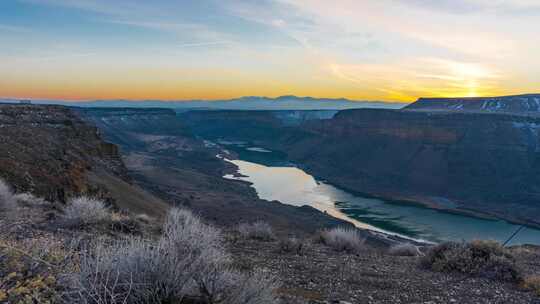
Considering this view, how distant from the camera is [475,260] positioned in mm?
7723

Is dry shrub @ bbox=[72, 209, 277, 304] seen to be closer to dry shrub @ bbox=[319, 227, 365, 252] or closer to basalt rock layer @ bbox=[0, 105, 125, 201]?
dry shrub @ bbox=[319, 227, 365, 252]

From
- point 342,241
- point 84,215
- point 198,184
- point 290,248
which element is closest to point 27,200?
point 84,215

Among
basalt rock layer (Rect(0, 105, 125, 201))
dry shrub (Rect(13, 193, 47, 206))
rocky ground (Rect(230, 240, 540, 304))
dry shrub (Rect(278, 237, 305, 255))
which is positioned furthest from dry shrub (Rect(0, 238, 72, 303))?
basalt rock layer (Rect(0, 105, 125, 201))

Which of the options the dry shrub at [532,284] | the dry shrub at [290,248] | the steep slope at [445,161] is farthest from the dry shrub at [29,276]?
the steep slope at [445,161]

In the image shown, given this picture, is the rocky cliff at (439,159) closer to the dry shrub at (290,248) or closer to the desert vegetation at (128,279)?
the dry shrub at (290,248)

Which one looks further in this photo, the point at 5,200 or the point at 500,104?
the point at 500,104

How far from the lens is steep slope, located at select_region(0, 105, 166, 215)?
48.2 ft

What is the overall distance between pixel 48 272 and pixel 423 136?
94527 millimetres

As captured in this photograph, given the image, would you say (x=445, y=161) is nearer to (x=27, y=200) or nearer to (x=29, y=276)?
(x=27, y=200)

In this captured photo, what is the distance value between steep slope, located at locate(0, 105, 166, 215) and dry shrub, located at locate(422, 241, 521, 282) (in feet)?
36.9

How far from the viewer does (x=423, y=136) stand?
91438mm

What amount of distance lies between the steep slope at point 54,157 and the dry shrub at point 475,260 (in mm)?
11248

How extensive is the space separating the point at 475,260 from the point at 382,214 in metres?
47.9

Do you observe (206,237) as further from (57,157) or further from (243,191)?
(243,191)
